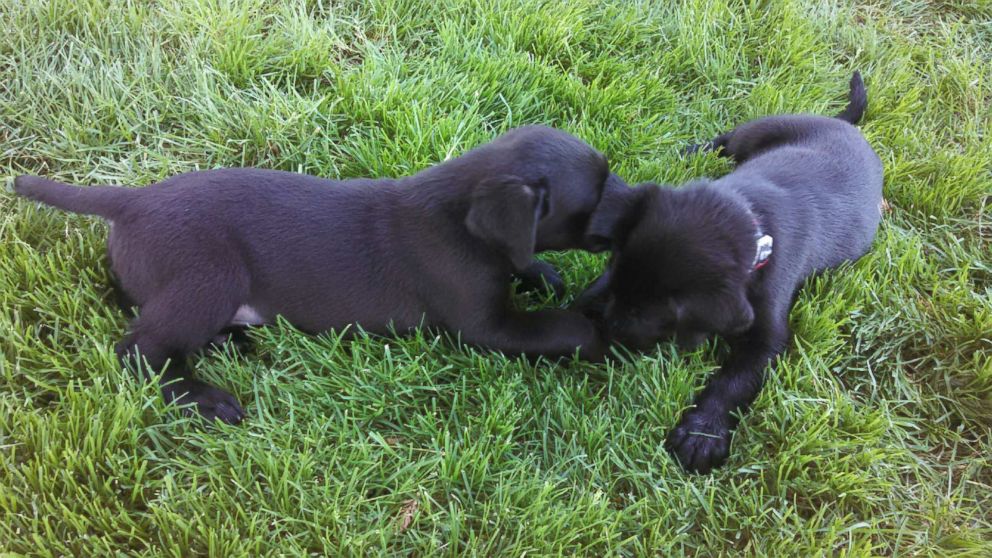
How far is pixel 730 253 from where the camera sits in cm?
245

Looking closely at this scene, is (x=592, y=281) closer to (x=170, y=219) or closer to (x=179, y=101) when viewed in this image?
(x=170, y=219)

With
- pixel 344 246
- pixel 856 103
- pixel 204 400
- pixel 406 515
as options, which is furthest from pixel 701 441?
pixel 856 103

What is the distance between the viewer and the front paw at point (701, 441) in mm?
2602

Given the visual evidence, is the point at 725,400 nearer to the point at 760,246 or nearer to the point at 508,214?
the point at 760,246

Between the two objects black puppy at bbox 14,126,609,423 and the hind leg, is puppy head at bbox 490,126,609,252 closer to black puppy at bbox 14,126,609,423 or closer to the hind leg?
black puppy at bbox 14,126,609,423

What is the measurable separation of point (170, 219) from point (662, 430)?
2.07m

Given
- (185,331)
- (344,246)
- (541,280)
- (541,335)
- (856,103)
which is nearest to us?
(185,331)

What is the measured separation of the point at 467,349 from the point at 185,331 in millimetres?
1115

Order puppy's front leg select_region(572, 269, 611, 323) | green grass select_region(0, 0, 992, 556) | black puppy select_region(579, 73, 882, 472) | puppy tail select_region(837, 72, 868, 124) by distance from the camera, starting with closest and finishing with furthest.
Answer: green grass select_region(0, 0, 992, 556)
black puppy select_region(579, 73, 882, 472)
puppy's front leg select_region(572, 269, 611, 323)
puppy tail select_region(837, 72, 868, 124)

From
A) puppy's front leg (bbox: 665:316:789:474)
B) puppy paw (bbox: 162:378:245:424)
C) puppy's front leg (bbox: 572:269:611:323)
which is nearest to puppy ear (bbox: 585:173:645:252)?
puppy's front leg (bbox: 572:269:611:323)

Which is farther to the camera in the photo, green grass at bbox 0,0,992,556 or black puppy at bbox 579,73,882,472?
black puppy at bbox 579,73,882,472

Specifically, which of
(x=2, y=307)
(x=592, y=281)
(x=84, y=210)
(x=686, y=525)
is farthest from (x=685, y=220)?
(x=2, y=307)

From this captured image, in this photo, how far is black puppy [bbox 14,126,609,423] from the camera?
250cm

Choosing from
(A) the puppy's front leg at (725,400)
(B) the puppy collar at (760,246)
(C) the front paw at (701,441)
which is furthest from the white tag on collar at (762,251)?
(C) the front paw at (701,441)
